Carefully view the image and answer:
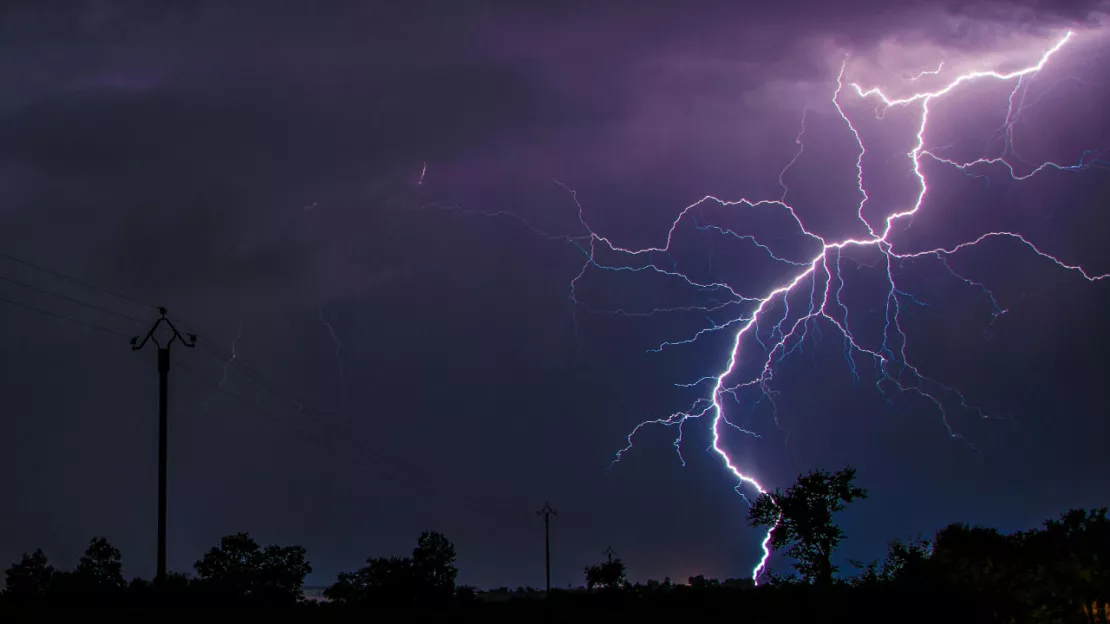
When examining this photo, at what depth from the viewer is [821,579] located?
38594 millimetres

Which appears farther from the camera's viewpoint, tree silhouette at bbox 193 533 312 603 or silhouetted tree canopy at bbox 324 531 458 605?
tree silhouette at bbox 193 533 312 603

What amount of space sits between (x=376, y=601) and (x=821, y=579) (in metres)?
17.1

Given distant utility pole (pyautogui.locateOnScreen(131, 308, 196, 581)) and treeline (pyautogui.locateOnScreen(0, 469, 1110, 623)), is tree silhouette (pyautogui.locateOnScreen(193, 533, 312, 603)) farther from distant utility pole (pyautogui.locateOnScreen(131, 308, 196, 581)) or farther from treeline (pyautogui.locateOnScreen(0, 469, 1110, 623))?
distant utility pole (pyautogui.locateOnScreen(131, 308, 196, 581))

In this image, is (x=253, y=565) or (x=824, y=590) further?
(x=253, y=565)

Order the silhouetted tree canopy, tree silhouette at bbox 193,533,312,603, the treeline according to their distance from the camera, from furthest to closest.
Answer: tree silhouette at bbox 193,533,312,603
the silhouetted tree canopy
the treeline

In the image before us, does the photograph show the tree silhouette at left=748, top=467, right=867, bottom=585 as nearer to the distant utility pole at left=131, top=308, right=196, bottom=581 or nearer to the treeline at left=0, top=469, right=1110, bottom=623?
the treeline at left=0, top=469, right=1110, bottom=623

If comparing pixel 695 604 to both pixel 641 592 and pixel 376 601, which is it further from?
pixel 376 601

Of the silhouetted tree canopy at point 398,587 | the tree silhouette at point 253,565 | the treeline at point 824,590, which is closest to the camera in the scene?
the treeline at point 824,590

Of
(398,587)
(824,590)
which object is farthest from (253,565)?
(824,590)

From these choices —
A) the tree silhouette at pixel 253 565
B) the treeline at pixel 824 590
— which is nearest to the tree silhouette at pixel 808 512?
the treeline at pixel 824 590

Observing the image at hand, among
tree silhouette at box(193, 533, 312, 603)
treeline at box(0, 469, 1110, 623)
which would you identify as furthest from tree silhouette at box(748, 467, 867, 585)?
tree silhouette at box(193, 533, 312, 603)

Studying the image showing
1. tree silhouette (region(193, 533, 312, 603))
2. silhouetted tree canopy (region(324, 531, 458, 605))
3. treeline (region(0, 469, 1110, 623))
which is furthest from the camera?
tree silhouette (region(193, 533, 312, 603))

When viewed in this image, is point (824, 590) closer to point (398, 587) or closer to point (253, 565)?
point (398, 587)

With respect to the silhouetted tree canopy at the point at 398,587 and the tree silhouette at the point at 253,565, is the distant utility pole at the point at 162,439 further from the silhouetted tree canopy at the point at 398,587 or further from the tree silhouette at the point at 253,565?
the tree silhouette at the point at 253,565
